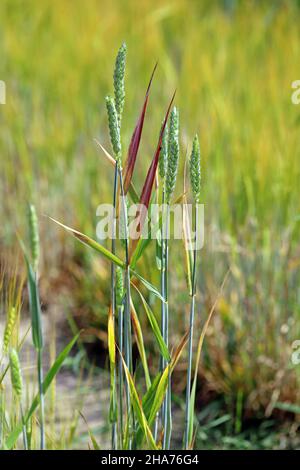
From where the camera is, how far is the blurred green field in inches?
71.6

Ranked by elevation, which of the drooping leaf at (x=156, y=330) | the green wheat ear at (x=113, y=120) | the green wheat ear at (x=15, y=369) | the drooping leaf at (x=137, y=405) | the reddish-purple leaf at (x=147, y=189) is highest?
the green wheat ear at (x=113, y=120)

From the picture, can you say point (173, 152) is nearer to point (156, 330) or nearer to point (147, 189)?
point (147, 189)

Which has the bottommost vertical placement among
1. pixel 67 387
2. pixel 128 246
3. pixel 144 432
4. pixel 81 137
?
pixel 67 387

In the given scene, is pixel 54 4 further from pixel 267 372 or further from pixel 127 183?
pixel 127 183

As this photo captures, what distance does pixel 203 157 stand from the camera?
1916 millimetres

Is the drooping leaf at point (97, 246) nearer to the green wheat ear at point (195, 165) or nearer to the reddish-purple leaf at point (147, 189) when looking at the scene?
the reddish-purple leaf at point (147, 189)

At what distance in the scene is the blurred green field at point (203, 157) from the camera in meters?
1.82

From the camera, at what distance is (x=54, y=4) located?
357 cm
